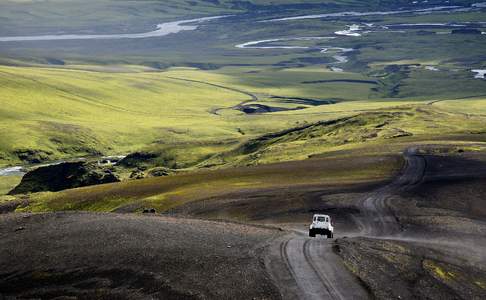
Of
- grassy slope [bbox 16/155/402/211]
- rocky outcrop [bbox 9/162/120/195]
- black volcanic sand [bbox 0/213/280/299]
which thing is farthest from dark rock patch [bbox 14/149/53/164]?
black volcanic sand [bbox 0/213/280/299]

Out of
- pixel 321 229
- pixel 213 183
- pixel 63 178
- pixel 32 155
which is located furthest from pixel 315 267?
pixel 32 155

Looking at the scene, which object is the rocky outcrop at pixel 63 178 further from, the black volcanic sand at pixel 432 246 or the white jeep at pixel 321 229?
the white jeep at pixel 321 229

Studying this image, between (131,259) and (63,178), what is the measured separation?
8544 centimetres

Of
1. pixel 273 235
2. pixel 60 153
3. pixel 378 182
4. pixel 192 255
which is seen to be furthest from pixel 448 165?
pixel 60 153

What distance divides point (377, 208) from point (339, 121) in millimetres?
99302

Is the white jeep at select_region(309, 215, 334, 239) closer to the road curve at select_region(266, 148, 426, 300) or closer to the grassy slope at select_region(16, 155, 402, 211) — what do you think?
the road curve at select_region(266, 148, 426, 300)

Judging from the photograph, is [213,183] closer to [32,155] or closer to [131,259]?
[131,259]

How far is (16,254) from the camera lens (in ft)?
131

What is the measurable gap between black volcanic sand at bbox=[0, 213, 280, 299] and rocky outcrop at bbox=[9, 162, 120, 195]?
216 feet

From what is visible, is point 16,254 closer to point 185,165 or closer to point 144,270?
point 144,270

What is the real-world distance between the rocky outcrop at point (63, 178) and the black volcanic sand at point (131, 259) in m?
65.7

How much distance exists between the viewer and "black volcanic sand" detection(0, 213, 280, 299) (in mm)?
33281

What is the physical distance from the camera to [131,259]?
37156 millimetres

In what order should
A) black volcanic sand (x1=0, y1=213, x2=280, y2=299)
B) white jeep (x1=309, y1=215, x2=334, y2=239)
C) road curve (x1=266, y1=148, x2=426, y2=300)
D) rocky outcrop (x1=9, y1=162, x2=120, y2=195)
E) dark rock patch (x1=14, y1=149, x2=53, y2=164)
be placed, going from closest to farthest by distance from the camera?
road curve (x1=266, y1=148, x2=426, y2=300), black volcanic sand (x1=0, y1=213, x2=280, y2=299), white jeep (x1=309, y1=215, x2=334, y2=239), rocky outcrop (x1=9, y1=162, x2=120, y2=195), dark rock patch (x1=14, y1=149, x2=53, y2=164)
